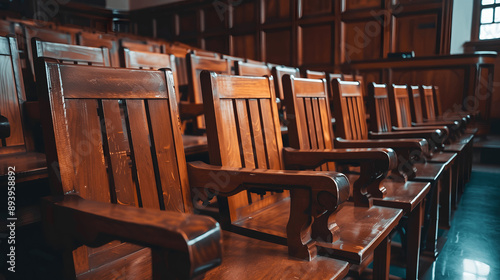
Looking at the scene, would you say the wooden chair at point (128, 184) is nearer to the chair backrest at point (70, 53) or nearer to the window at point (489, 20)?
the chair backrest at point (70, 53)

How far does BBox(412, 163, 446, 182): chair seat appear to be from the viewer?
1.34 metres

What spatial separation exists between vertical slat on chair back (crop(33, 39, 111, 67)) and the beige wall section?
399 cm

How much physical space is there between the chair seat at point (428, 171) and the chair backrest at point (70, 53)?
4.28ft

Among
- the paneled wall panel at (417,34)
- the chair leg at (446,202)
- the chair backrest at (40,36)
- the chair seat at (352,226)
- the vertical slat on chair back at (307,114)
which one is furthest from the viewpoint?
the paneled wall panel at (417,34)

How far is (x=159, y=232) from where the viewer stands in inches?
15.3

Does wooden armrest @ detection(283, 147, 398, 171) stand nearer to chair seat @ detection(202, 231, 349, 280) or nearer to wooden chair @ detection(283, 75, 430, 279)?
wooden chair @ detection(283, 75, 430, 279)

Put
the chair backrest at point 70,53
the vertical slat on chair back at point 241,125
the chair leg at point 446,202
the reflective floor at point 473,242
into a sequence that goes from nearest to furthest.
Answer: the vertical slat on chair back at point 241,125 → the chair backrest at point 70,53 → the reflective floor at point 473,242 → the chair leg at point 446,202

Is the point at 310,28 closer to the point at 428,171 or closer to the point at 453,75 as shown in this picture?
the point at 453,75

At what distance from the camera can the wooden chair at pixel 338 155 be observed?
3.27 ft

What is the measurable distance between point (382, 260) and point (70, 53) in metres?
1.27

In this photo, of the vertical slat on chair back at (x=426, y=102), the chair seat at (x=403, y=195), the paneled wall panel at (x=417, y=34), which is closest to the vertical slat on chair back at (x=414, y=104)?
the vertical slat on chair back at (x=426, y=102)

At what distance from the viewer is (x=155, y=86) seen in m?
0.77

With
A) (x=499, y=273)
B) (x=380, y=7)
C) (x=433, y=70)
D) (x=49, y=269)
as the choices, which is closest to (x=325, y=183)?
(x=49, y=269)

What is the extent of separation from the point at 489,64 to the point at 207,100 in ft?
11.9
